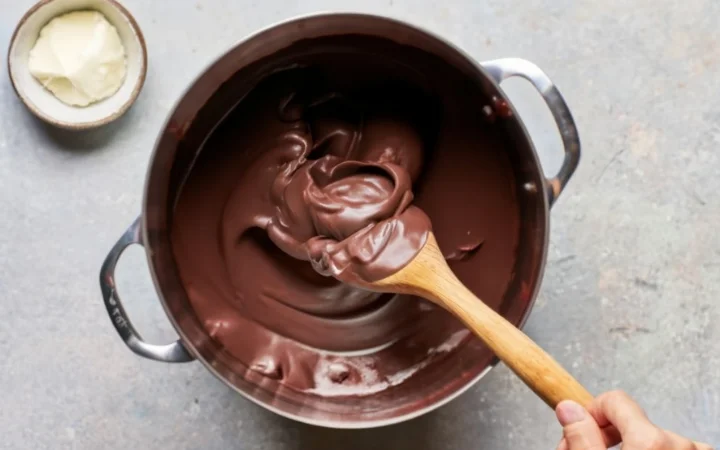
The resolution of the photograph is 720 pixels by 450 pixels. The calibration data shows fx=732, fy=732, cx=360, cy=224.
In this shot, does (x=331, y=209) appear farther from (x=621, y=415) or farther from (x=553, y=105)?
(x=621, y=415)

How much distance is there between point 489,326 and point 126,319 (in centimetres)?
51

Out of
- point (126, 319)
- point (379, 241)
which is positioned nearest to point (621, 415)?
point (379, 241)

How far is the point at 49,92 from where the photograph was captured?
1.26 meters

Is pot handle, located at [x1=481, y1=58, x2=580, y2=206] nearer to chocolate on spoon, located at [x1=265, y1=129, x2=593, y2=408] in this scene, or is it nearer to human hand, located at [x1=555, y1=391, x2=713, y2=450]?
chocolate on spoon, located at [x1=265, y1=129, x2=593, y2=408]

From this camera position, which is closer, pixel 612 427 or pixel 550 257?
pixel 612 427

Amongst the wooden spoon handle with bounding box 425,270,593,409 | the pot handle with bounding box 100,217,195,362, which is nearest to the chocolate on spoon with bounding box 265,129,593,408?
the wooden spoon handle with bounding box 425,270,593,409

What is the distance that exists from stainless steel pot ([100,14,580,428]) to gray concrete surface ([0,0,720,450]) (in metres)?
0.18

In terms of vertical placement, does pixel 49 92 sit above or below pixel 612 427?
above

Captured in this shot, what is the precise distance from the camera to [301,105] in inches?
47.5

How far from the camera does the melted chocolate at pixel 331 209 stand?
1133mm

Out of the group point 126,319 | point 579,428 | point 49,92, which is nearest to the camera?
point 579,428

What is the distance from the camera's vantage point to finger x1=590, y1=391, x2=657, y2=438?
0.82 metres

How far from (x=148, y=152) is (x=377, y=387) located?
558 millimetres

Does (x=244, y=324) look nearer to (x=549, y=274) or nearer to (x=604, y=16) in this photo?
(x=549, y=274)
